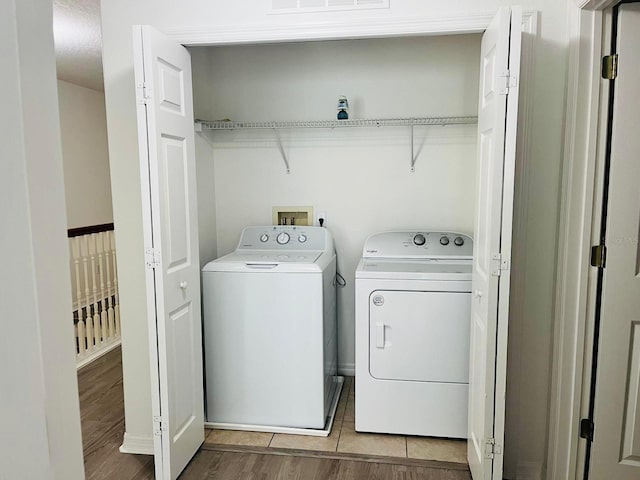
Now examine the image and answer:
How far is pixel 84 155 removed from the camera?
5332 millimetres

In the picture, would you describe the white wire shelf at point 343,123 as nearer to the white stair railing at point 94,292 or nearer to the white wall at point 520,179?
the white wall at point 520,179

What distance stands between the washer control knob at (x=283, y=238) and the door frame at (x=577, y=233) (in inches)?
62.7

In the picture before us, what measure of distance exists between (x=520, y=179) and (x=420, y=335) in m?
0.93

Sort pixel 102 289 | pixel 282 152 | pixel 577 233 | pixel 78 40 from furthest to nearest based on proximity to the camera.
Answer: pixel 102 289 → pixel 78 40 → pixel 282 152 → pixel 577 233

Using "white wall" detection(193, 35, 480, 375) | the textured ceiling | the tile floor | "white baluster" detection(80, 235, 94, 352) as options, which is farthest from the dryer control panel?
"white baluster" detection(80, 235, 94, 352)

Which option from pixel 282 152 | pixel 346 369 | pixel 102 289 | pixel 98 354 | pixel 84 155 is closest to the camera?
pixel 282 152

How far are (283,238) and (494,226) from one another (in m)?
1.52

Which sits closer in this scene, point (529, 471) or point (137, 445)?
point (529, 471)

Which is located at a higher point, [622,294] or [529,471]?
[622,294]

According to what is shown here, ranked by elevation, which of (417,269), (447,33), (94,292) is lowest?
(94,292)

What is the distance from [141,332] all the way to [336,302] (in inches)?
51.2

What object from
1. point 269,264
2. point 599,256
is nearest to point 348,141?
point 269,264

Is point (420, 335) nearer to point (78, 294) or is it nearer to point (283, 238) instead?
point (283, 238)

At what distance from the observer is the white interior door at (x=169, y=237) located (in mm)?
1921
